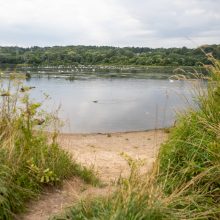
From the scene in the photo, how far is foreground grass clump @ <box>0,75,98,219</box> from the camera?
13.6 feet

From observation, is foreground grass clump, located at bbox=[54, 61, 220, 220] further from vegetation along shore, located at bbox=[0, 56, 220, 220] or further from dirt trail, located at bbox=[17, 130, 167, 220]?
dirt trail, located at bbox=[17, 130, 167, 220]

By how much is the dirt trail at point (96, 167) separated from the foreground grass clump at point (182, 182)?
0.19 m

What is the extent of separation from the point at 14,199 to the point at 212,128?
7.60 feet

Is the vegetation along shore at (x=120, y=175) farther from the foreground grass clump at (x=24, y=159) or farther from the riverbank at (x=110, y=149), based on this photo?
the riverbank at (x=110, y=149)

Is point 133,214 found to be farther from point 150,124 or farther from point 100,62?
point 100,62

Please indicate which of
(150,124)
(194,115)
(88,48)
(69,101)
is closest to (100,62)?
(88,48)

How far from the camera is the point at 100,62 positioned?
83.1 metres

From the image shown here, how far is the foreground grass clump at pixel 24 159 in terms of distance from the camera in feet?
13.6

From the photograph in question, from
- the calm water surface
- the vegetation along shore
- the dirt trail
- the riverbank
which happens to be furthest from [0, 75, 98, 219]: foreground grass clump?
the calm water surface

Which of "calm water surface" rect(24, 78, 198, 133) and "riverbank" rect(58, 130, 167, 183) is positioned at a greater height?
"riverbank" rect(58, 130, 167, 183)

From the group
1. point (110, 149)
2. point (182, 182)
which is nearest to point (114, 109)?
point (110, 149)

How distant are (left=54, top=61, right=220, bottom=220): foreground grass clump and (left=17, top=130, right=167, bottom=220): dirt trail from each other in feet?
0.62

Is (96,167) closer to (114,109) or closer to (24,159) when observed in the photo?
(24,159)

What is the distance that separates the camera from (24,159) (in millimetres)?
4766
